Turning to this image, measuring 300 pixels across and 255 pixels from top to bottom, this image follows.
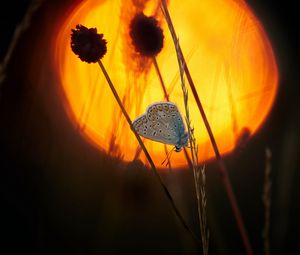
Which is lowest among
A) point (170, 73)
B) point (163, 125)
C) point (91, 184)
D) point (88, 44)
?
point (91, 184)

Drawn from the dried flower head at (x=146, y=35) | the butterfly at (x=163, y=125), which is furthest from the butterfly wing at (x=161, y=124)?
the dried flower head at (x=146, y=35)

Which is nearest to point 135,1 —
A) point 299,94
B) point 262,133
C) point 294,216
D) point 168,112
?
point 168,112

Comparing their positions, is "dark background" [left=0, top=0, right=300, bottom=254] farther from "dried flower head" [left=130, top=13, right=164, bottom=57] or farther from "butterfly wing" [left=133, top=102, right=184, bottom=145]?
"dried flower head" [left=130, top=13, right=164, bottom=57]

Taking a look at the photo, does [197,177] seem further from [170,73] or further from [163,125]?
[170,73]

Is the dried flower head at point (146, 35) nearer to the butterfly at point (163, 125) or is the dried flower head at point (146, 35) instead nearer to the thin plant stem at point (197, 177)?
the butterfly at point (163, 125)

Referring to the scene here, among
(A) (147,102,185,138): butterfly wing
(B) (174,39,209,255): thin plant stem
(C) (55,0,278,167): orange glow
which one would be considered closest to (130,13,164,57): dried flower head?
(C) (55,0,278,167): orange glow

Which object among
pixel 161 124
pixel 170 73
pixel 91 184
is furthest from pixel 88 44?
pixel 91 184

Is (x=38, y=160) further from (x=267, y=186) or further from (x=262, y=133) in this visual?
(x=262, y=133)
